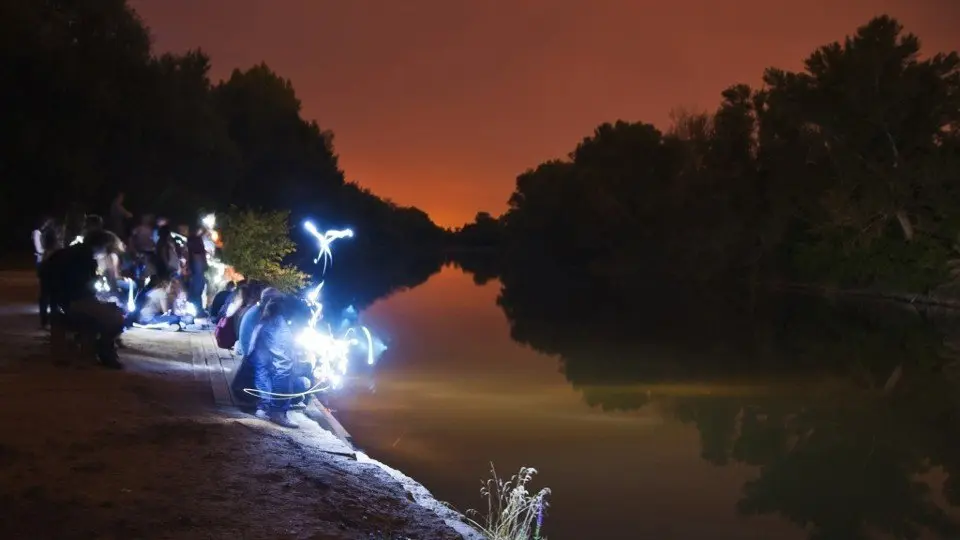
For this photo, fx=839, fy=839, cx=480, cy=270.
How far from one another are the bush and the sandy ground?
39.2 feet

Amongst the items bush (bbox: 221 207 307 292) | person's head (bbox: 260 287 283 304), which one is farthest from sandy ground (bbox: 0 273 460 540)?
bush (bbox: 221 207 307 292)

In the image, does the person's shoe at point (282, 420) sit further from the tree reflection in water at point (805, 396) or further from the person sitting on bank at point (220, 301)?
the person sitting on bank at point (220, 301)

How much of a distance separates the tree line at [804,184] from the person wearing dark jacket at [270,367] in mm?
39379

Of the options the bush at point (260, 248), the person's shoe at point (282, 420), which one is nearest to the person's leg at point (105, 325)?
the person's shoe at point (282, 420)

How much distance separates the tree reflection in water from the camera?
1001 centimetres

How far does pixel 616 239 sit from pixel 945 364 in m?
61.1

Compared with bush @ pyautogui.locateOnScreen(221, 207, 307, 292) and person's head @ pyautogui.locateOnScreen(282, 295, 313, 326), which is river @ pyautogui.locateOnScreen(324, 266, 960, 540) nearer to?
person's head @ pyautogui.locateOnScreen(282, 295, 313, 326)

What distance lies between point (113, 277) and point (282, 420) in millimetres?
4997

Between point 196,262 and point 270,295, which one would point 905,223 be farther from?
point 270,295

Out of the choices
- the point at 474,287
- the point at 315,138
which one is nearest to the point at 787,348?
the point at 474,287

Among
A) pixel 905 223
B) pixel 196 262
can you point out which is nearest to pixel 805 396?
pixel 196 262

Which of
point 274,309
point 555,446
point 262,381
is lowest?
point 555,446

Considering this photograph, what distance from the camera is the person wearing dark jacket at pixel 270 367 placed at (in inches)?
372

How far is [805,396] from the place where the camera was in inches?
639
